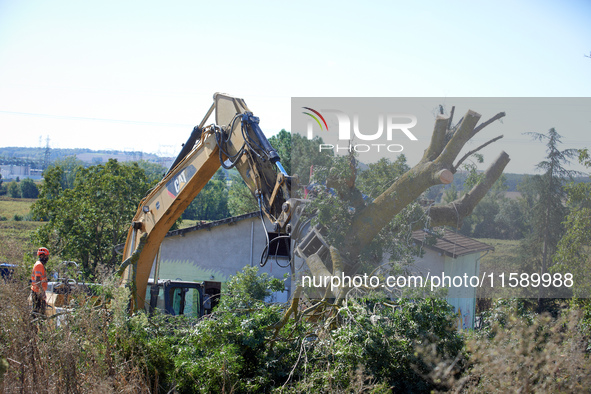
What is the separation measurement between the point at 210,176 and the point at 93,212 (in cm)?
1057

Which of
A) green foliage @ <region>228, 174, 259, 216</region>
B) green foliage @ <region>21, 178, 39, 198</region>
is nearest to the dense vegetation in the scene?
green foliage @ <region>228, 174, 259, 216</region>

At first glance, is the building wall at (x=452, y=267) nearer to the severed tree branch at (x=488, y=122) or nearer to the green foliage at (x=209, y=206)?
the severed tree branch at (x=488, y=122)

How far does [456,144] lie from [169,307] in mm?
5285

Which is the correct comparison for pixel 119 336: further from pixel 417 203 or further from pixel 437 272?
pixel 437 272

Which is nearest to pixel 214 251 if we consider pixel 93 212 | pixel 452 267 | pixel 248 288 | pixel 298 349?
pixel 93 212

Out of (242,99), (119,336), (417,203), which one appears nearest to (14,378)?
(119,336)

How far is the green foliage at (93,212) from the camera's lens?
54.0 feet

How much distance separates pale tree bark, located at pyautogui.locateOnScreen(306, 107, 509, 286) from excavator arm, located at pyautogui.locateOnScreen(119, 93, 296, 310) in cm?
230

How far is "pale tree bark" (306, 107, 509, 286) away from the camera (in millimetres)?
7879

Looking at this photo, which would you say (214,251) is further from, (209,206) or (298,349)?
(209,206)

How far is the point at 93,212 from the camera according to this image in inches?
649

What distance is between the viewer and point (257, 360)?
15.2 ft

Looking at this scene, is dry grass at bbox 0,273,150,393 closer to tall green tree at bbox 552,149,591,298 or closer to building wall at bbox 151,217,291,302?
tall green tree at bbox 552,149,591,298

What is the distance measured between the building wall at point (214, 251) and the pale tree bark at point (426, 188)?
6.82 m
